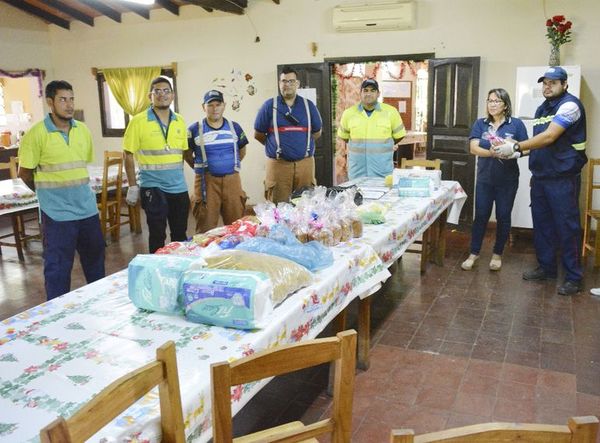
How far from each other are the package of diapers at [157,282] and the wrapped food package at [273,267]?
123 mm

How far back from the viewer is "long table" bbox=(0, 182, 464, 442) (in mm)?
1245

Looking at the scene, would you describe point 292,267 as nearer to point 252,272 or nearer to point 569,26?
point 252,272

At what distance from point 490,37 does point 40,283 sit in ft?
16.2

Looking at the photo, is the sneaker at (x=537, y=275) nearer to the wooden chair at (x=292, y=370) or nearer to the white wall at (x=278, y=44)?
the white wall at (x=278, y=44)

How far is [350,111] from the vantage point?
492cm

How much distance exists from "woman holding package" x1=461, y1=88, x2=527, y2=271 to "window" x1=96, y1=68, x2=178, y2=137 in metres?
5.68

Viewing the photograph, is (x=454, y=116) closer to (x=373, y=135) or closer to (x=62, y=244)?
(x=373, y=135)

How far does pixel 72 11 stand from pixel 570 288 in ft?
24.1

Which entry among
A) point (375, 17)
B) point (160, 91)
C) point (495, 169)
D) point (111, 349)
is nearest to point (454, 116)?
point (375, 17)

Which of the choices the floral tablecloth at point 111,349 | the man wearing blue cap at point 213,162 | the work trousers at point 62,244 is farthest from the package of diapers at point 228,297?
the man wearing blue cap at point 213,162

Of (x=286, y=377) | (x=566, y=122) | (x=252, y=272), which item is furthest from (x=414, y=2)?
(x=252, y=272)

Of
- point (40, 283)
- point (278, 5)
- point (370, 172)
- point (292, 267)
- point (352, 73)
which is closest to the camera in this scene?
point (292, 267)

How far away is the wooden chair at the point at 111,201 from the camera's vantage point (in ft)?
17.6

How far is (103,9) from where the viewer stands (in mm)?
7453
